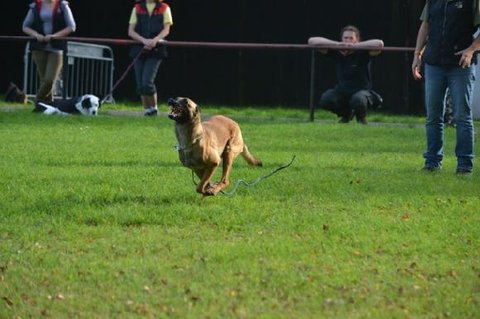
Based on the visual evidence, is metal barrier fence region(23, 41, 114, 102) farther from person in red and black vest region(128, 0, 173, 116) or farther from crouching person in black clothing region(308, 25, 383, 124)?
crouching person in black clothing region(308, 25, 383, 124)

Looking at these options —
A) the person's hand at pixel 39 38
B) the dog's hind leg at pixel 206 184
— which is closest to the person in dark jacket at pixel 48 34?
the person's hand at pixel 39 38

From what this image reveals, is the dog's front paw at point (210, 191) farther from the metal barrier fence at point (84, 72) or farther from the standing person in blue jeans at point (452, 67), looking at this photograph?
the metal barrier fence at point (84, 72)

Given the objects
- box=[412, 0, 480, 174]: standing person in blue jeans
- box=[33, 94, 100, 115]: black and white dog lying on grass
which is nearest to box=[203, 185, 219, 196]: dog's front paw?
box=[412, 0, 480, 174]: standing person in blue jeans

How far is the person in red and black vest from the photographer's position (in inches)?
760

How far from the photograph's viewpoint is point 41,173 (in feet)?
36.6

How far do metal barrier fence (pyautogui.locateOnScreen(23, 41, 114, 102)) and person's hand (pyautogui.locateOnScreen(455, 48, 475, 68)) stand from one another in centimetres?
1277

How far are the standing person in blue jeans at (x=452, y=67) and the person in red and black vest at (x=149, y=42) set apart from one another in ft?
26.4

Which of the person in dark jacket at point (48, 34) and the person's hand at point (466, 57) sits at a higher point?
the person's hand at point (466, 57)

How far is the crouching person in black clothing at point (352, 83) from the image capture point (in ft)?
61.6

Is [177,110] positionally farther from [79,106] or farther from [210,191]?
[79,106]

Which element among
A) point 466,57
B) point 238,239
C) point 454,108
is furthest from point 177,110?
point 454,108

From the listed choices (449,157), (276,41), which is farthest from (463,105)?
(276,41)

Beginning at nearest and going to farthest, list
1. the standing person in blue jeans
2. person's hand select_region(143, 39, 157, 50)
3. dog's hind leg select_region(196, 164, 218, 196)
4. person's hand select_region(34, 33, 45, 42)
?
dog's hind leg select_region(196, 164, 218, 196), the standing person in blue jeans, person's hand select_region(143, 39, 157, 50), person's hand select_region(34, 33, 45, 42)

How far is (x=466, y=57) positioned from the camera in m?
11.4
